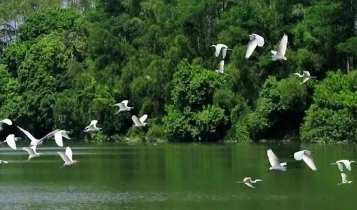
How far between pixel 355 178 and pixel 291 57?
72.5ft

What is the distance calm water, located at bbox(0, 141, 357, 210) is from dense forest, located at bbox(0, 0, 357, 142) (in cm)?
759

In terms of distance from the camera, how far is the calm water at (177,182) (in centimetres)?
2414

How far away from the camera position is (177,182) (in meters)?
29.1

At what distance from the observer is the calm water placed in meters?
24.1

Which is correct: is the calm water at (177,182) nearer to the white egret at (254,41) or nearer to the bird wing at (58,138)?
the bird wing at (58,138)

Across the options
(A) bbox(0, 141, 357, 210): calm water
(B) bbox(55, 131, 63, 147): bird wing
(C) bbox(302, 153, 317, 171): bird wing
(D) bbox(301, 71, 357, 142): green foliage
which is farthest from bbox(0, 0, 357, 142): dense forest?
(C) bbox(302, 153, 317, 171): bird wing

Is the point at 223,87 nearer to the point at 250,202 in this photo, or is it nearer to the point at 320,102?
the point at 320,102

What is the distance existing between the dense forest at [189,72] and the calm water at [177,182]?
759 centimetres

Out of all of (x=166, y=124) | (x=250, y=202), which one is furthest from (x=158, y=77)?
(x=250, y=202)

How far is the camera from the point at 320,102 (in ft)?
160

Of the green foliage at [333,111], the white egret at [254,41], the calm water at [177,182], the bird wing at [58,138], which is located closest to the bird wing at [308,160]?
the white egret at [254,41]

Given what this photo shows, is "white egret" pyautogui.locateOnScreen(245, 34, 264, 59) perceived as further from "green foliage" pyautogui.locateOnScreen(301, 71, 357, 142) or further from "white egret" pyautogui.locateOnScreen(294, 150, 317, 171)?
"green foliage" pyautogui.locateOnScreen(301, 71, 357, 142)

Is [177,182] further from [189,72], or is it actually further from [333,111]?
[189,72]

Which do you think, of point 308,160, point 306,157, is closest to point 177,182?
point 306,157
